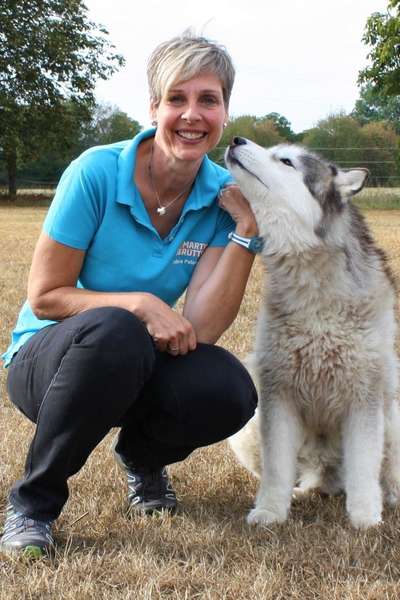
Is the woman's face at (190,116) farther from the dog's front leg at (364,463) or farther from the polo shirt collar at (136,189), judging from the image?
the dog's front leg at (364,463)

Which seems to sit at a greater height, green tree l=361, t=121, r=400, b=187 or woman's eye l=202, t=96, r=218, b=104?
woman's eye l=202, t=96, r=218, b=104

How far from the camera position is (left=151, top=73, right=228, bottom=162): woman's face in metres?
2.63

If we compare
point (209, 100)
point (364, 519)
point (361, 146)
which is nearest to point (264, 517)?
point (364, 519)

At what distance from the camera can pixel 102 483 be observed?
3.05 meters

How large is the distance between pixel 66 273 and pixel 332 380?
101 cm

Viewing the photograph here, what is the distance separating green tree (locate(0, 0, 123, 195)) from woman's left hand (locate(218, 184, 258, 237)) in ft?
86.8

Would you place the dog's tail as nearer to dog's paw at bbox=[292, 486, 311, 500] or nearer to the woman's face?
dog's paw at bbox=[292, 486, 311, 500]

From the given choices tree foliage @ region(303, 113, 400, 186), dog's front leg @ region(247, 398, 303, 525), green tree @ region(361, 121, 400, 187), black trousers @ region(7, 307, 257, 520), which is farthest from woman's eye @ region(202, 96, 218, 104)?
green tree @ region(361, 121, 400, 187)

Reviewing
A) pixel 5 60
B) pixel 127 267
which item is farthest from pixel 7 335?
pixel 5 60

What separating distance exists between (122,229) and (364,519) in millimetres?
1282

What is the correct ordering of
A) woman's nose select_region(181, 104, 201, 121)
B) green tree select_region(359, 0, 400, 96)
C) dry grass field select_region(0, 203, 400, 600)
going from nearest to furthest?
dry grass field select_region(0, 203, 400, 600), woman's nose select_region(181, 104, 201, 121), green tree select_region(359, 0, 400, 96)

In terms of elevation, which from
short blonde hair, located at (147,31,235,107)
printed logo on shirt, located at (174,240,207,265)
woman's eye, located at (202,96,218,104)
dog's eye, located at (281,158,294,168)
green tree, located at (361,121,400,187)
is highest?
short blonde hair, located at (147,31,235,107)

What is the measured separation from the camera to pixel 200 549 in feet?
7.97

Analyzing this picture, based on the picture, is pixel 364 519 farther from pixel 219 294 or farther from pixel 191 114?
pixel 191 114
